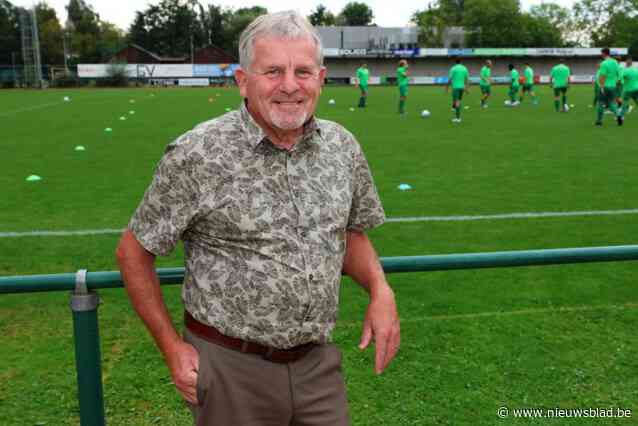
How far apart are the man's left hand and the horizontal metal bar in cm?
11

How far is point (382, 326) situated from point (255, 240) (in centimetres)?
59

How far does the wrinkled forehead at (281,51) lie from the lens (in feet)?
6.92

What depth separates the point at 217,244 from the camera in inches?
82.8

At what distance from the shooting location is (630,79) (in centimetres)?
1962

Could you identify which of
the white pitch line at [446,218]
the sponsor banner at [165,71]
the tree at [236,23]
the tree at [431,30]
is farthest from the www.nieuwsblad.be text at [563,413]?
the tree at [431,30]

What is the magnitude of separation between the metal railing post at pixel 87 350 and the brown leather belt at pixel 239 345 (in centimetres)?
29

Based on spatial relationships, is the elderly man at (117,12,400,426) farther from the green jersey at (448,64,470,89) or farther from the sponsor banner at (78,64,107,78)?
the sponsor banner at (78,64,107,78)

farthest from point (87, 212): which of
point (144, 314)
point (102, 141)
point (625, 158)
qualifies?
point (625, 158)

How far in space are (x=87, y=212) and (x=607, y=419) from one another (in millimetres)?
6431

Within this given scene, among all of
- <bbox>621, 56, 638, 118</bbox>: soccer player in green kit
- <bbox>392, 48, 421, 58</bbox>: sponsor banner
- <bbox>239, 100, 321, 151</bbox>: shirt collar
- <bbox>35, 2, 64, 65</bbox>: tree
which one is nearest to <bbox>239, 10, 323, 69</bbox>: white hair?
<bbox>239, 100, 321, 151</bbox>: shirt collar

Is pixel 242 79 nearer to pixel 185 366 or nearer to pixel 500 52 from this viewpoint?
pixel 185 366

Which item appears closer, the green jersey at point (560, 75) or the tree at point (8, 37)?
the green jersey at point (560, 75)

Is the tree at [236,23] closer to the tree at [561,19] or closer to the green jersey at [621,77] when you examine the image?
the tree at [561,19]

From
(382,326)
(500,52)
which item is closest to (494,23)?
(500,52)
